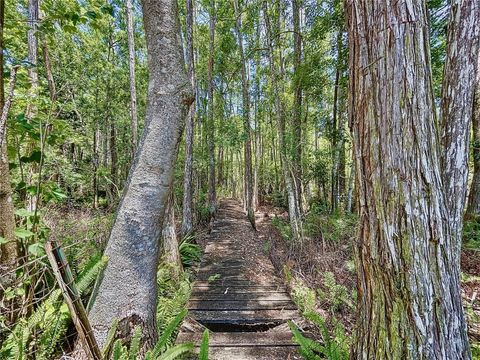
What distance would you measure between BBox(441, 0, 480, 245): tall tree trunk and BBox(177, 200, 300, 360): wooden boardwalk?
89.5 inches

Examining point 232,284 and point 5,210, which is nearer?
point 5,210

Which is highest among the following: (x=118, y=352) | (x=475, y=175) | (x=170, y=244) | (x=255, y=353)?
(x=475, y=175)

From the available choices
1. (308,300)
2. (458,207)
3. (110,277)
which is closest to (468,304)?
(458,207)

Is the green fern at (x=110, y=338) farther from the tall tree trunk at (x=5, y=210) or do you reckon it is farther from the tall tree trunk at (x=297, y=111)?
the tall tree trunk at (x=297, y=111)

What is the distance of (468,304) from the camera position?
3.18 m

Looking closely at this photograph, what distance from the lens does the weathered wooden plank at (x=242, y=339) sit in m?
2.62

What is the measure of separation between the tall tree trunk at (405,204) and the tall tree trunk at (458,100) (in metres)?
1.62

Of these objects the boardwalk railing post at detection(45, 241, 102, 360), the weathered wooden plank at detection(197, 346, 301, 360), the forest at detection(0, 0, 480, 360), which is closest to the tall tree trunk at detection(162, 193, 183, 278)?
the forest at detection(0, 0, 480, 360)

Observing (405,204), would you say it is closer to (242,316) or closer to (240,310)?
(242,316)

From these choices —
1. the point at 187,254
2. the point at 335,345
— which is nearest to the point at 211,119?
the point at 187,254

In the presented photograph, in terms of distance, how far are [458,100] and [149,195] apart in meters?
3.41

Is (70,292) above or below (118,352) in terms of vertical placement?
above

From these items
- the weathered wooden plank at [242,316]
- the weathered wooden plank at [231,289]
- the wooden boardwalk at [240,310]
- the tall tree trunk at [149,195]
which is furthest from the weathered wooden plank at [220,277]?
the tall tree trunk at [149,195]

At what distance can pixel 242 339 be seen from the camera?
8.86 ft
